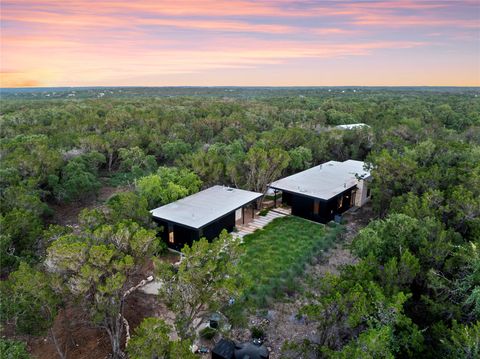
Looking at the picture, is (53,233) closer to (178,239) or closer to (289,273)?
(178,239)

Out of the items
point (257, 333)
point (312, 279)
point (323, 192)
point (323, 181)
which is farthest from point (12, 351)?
point (323, 181)

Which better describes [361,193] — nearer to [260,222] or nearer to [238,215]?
[260,222]

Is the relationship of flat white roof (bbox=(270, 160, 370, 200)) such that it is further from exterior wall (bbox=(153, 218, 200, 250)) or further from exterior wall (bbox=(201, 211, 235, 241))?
exterior wall (bbox=(153, 218, 200, 250))

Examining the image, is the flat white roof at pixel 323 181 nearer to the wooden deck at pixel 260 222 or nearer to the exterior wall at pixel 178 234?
the wooden deck at pixel 260 222

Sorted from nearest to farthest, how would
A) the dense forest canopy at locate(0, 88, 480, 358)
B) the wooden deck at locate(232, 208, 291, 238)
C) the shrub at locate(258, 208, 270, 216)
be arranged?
1. the dense forest canopy at locate(0, 88, 480, 358)
2. the wooden deck at locate(232, 208, 291, 238)
3. the shrub at locate(258, 208, 270, 216)

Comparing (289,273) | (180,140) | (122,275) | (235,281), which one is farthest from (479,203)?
(180,140)

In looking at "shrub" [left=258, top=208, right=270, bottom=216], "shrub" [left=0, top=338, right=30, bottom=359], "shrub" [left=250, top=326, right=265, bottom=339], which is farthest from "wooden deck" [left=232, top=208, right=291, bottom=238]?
"shrub" [left=0, top=338, right=30, bottom=359]

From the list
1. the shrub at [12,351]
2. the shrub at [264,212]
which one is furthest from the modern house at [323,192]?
the shrub at [12,351]
